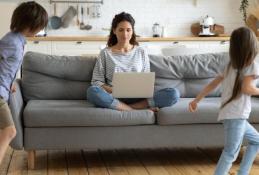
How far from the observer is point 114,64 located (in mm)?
3580

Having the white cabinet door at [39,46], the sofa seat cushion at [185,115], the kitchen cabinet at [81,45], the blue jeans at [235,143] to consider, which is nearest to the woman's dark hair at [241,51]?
the blue jeans at [235,143]

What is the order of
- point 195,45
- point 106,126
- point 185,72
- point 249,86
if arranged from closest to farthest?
1. point 249,86
2. point 106,126
3. point 185,72
4. point 195,45

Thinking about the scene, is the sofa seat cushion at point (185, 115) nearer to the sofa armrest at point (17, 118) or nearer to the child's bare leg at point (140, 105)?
the child's bare leg at point (140, 105)

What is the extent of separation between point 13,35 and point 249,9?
5.31 meters

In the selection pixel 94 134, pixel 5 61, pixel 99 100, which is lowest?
pixel 94 134

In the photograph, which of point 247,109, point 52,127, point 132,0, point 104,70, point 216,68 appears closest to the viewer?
point 247,109

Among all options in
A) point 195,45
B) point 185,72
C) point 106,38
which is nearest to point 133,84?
point 185,72

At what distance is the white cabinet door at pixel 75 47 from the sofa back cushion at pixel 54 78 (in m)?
2.52

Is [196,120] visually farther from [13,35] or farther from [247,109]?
[13,35]

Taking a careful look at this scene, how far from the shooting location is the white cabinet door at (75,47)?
247 inches

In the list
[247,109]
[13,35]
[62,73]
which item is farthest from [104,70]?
[247,109]

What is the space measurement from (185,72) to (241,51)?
4.74 ft

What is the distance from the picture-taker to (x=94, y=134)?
10.6 ft

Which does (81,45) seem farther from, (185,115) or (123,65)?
(185,115)
